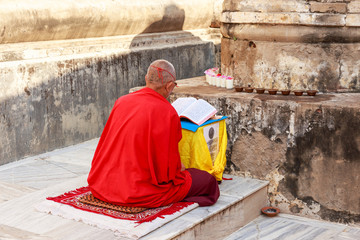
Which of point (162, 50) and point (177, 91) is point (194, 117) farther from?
point (162, 50)

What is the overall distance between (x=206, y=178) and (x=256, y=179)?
90 centimetres

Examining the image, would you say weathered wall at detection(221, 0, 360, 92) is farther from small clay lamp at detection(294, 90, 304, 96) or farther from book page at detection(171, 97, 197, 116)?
book page at detection(171, 97, 197, 116)

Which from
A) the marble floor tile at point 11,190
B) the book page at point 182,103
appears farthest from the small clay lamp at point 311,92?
the marble floor tile at point 11,190

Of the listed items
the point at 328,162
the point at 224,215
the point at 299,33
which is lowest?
the point at 224,215

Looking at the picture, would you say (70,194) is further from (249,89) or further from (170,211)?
(249,89)

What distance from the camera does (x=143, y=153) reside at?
4383 millimetres

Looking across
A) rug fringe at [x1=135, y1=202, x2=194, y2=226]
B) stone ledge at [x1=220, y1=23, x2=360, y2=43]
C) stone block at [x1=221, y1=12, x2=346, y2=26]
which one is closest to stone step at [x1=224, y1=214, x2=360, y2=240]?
rug fringe at [x1=135, y1=202, x2=194, y2=226]

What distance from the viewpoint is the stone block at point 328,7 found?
18.2ft

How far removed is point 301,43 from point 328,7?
0.41 metres

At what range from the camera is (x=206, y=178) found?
15.6ft

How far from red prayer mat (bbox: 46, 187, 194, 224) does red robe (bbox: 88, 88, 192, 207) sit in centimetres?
6

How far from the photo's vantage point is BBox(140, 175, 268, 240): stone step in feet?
13.8

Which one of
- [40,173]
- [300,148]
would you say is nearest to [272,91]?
[300,148]

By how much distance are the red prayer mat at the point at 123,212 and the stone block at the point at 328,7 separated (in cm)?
230
